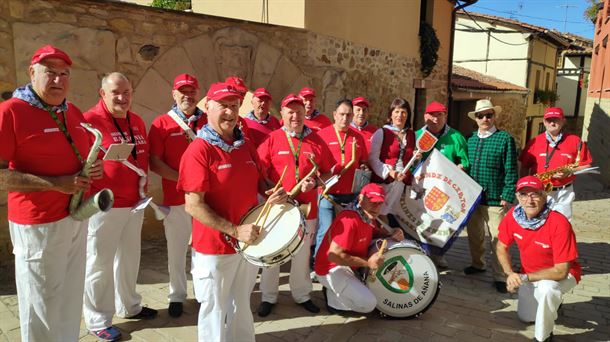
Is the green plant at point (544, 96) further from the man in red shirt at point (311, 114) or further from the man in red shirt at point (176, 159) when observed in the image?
the man in red shirt at point (176, 159)

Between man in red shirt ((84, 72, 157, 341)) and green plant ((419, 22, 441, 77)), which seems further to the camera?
green plant ((419, 22, 441, 77))

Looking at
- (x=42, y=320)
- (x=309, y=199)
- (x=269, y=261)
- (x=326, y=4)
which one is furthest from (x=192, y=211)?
(x=326, y=4)

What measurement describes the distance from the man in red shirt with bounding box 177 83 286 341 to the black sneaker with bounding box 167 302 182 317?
3.66ft

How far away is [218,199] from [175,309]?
5.37ft

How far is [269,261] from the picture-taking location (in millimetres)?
2711

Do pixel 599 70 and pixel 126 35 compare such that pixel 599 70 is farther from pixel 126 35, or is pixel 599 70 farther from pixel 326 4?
pixel 126 35

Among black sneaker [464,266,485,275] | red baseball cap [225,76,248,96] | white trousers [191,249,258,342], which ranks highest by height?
red baseball cap [225,76,248,96]

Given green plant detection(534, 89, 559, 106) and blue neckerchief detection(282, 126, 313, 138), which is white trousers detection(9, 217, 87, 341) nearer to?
blue neckerchief detection(282, 126, 313, 138)

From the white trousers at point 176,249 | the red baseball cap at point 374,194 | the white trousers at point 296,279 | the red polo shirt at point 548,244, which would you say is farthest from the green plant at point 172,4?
the red polo shirt at point 548,244

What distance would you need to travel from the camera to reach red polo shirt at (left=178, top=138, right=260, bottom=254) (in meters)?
2.67

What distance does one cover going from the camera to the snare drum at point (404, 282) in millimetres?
3838

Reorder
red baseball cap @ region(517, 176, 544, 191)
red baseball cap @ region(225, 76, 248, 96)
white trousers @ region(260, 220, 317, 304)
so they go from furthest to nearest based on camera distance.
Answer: white trousers @ region(260, 220, 317, 304), red baseball cap @ region(225, 76, 248, 96), red baseball cap @ region(517, 176, 544, 191)

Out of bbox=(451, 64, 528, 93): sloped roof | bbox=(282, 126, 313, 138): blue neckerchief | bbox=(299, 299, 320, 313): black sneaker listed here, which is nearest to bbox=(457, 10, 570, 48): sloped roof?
bbox=(451, 64, 528, 93): sloped roof

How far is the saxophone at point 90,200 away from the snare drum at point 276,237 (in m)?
0.93
